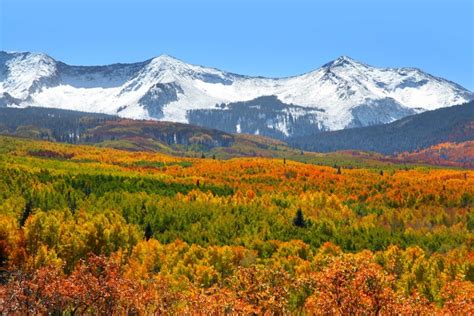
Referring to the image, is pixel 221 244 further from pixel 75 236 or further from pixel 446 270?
pixel 446 270

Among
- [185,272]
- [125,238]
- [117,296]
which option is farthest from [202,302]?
[125,238]

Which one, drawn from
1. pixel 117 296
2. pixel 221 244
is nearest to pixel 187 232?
pixel 221 244

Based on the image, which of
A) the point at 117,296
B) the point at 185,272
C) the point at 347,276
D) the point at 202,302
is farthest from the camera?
the point at 185,272

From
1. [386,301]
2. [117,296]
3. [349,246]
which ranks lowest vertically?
[349,246]

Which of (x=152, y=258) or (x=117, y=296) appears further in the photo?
(x=152, y=258)

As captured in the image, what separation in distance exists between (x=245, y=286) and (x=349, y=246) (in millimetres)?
127376

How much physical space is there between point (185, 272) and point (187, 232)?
53946 millimetres

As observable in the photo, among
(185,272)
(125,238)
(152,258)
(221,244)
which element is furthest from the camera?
(221,244)

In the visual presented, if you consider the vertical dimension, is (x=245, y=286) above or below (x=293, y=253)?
above

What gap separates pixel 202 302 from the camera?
59562 mm

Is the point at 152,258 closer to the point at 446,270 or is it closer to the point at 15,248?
the point at 15,248

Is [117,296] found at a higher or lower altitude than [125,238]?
higher

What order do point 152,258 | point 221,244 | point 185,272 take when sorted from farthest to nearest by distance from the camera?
point 221,244 < point 152,258 < point 185,272

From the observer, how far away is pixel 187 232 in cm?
18288
